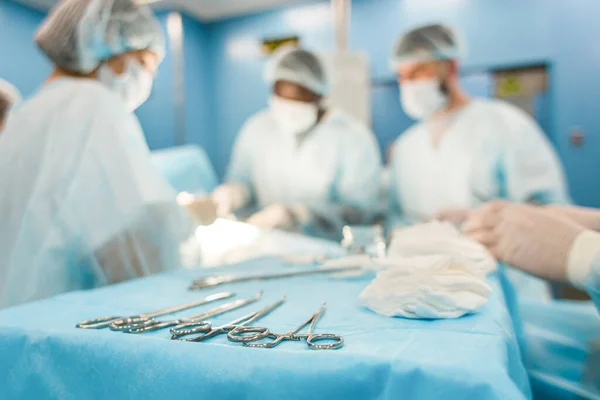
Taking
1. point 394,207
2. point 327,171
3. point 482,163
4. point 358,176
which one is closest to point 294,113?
point 327,171

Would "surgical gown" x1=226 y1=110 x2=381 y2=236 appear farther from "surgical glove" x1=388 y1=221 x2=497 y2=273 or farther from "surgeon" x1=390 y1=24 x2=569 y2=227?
"surgical glove" x1=388 y1=221 x2=497 y2=273

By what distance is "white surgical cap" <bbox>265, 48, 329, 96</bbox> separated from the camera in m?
2.21

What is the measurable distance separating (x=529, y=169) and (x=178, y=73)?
3.15m

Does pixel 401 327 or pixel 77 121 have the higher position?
pixel 77 121

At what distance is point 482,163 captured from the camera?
2059mm

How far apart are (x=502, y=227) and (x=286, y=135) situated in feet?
5.07

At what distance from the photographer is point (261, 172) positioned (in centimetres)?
252

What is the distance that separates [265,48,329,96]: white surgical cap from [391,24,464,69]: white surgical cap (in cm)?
40

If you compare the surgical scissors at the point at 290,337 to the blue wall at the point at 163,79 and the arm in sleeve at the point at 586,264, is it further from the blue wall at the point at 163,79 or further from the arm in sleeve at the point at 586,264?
the blue wall at the point at 163,79

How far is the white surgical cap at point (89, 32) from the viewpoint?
3.92 ft

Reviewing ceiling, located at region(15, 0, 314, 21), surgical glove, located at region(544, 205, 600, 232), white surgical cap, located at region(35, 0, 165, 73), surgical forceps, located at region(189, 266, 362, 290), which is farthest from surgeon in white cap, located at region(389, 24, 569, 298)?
ceiling, located at region(15, 0, 314, 21)

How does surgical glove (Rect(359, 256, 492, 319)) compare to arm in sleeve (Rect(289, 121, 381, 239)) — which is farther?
arm in sleeve (Rect(289, 121, 381, 239))

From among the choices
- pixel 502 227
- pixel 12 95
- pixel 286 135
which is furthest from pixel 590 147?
pixel 12 95

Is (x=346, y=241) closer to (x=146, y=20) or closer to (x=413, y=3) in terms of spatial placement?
(x=146, y=20)
